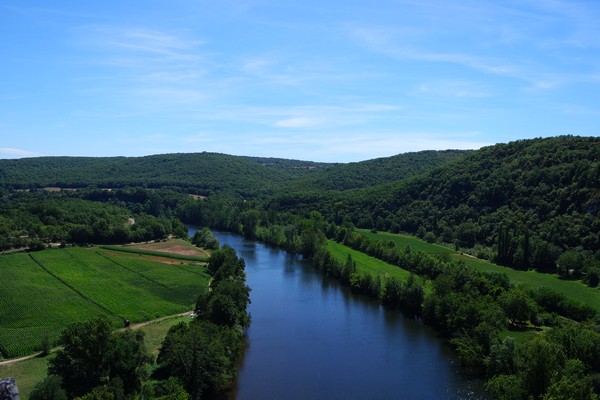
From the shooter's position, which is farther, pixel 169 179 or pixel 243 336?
pixel 169 179

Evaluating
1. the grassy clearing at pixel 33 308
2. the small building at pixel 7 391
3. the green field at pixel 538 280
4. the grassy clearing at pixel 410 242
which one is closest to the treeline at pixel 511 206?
the green field at pixel 538 280

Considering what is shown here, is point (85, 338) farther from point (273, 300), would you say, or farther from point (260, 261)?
point (260, 261)

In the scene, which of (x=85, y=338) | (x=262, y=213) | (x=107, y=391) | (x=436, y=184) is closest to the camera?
(x=107, y=391)

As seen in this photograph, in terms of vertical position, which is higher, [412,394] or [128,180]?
[128,180]

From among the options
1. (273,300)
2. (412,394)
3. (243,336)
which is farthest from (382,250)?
(412,394)

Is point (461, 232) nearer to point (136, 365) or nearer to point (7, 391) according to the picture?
point (136, 365)

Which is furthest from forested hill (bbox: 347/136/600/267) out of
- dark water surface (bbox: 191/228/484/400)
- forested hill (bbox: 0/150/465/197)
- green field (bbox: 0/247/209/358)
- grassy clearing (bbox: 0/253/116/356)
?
grassy clearing (bbox: 0/253/116/356)
